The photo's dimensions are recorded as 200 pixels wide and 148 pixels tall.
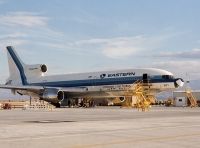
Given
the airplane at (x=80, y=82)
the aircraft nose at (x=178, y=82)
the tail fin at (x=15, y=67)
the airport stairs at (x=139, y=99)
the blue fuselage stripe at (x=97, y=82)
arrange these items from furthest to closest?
the tail fin at (x=15, y=67)
the blue fuselage stripe at (x=97, y=82)
the airplane at (x=80, y=82)
the aircraft nose at (x=178, y=82)
the airport stairs at (x=139, y=99)

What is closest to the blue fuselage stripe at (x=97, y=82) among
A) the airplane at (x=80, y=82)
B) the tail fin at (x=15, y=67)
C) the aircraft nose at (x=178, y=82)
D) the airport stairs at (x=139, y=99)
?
the airplane at (x=80, y=82)

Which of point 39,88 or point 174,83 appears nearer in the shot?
point 174,83

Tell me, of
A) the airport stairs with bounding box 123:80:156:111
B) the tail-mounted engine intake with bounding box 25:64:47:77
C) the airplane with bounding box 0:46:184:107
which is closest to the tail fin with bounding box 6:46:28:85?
the airplane with bounding box 0:46:184:107

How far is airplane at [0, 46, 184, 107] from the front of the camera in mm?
55491

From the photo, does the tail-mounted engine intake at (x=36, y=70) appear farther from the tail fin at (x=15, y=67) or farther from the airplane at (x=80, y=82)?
the tail fin at (x=15, y=67)

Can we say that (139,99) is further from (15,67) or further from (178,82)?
(15,67)

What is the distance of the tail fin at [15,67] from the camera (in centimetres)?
7712

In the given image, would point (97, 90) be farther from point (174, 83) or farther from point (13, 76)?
point (13, 76)

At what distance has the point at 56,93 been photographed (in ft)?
204

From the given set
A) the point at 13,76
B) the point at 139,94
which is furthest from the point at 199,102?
the point at 139,94

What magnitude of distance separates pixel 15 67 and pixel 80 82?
19.1 meters

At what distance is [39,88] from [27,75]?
1149cm

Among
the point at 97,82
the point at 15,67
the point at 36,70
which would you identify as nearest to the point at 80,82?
the point at 97,82

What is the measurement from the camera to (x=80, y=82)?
6469cm
